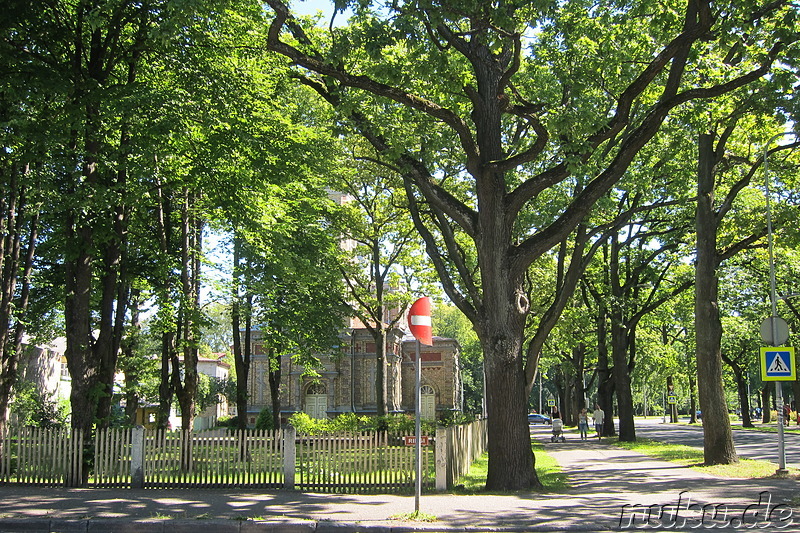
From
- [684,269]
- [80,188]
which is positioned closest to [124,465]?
[80,188]

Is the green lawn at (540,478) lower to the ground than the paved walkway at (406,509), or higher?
lower

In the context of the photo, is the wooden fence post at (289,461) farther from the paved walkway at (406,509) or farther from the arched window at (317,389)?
the arched window at (317,389)

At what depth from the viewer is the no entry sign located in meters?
9.87

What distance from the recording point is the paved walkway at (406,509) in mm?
9359

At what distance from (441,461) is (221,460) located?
14.8 ft

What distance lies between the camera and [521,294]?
44.1 ft

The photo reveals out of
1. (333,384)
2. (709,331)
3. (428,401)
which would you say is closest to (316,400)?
(333,384)

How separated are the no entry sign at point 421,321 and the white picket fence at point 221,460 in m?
4.22

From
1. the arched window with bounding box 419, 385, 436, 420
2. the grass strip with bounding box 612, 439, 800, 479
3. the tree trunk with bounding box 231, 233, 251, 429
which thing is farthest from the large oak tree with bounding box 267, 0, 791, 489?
the arched window with bounding box 419, 385, 436, 420

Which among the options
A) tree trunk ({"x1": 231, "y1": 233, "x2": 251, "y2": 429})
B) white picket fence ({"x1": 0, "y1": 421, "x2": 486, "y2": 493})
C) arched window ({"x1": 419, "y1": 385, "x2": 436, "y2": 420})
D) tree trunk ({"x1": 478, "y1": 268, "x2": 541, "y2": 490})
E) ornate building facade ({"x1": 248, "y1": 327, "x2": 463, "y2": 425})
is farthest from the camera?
arched window ({"x1": 419, "y1": 385, "x2": 436, "y2": 420})

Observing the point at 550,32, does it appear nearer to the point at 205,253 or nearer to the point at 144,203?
the point at 144,203

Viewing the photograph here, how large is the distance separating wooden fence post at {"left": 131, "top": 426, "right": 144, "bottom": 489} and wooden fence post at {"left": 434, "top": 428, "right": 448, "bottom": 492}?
19.9 ft

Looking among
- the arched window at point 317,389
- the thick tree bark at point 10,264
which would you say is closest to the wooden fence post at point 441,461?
the thick tree bark at point 10,264

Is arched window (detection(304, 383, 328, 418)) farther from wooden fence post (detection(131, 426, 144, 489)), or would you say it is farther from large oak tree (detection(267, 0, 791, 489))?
large oak tree (detection(267, 0, 791, 489))
